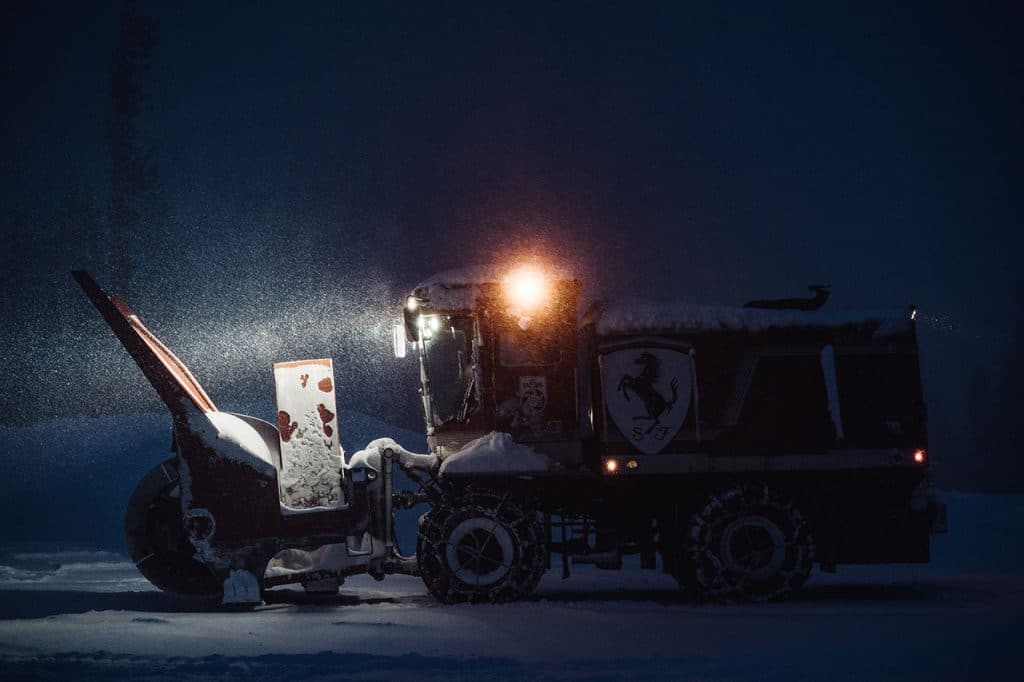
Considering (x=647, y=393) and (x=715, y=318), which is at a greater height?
(x=715, y=318)

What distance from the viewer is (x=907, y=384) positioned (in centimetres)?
1227

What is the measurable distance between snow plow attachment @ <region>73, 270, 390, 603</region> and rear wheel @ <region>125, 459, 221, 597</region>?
12mm

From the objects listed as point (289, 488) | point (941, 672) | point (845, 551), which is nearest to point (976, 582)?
point (845, 551)

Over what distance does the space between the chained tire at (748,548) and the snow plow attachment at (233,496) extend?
144 inches

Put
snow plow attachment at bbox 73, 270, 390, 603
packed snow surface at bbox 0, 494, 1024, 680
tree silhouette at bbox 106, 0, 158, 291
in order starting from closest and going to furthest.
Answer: packed snow surface at bbox 0, 494, 1024, 680, snow plow attachment at bbox 73, 270, 390, 603, tree silhouette at bbox 106, 0, 158, 291

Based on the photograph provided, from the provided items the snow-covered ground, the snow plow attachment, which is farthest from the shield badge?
the snow plow attachment

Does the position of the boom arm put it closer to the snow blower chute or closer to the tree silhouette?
the snow blower chute

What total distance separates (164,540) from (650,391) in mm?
5878

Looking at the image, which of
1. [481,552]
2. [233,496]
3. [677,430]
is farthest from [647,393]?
[233,496]

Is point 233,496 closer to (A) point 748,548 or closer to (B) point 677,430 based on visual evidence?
(B) point 677,430

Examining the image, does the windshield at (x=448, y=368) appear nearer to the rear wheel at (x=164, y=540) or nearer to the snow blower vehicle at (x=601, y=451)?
the snow blower vehicle at (x=601, y=451)

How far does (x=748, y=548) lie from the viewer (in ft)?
39.6

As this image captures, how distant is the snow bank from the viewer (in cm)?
1198

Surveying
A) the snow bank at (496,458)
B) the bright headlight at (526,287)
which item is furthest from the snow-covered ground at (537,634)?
the bright headlight at (526,287)
